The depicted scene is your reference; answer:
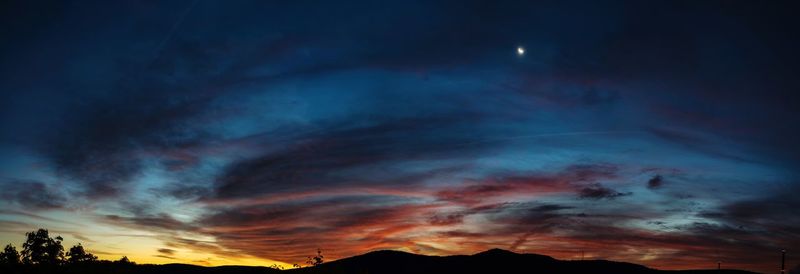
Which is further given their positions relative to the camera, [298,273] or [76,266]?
[298,273]

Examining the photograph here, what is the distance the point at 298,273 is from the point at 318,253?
1179cm

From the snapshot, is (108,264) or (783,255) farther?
(783,255)

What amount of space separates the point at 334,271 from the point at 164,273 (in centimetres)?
16079

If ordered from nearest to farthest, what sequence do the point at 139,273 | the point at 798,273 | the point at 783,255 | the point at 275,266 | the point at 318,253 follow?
the point at 318,253 < the point at 275,266 < the point at 783,255 < the point at 798,273 < the point at 139,273

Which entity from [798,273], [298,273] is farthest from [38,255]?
[798,273]

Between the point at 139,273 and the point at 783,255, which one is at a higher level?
the point at 783,255

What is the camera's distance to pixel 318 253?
7256cm

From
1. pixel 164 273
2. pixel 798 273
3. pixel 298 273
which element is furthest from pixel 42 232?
pixel 798 273

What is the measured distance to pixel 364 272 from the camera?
5791 cm

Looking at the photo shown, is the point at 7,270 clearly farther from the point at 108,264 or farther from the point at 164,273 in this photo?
the point at 164,273

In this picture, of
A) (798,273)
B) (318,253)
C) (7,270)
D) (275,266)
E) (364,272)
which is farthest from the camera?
(798,273)

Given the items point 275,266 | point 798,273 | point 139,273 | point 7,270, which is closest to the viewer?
point 7,270

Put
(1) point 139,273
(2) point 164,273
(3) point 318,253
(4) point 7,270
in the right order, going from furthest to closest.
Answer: (2) point 164,273 → (1) point 139,273 → (3) point 318,253 → (4) point 7,270

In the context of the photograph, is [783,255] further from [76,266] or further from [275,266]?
[76,266]
